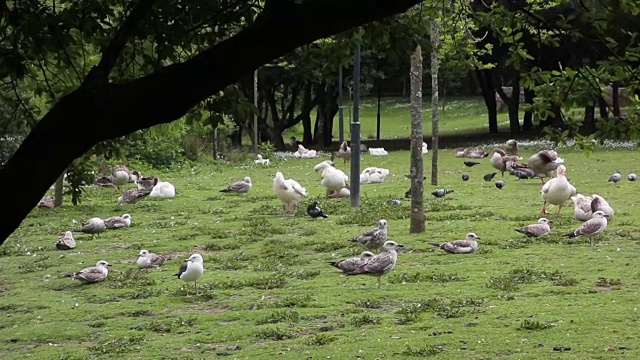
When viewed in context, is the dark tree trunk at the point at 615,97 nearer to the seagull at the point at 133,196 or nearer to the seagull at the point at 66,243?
the seagull at the point at 66,243

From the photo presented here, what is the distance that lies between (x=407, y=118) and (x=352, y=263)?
56.9m

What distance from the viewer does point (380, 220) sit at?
14984 millimetres

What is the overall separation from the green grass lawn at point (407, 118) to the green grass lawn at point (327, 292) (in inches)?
1462

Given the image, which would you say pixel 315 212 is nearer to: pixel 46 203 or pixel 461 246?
pixel 461 246

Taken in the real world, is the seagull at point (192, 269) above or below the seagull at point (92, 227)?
above

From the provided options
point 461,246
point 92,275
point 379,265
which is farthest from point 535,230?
point 92,275

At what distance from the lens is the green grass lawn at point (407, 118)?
2279 inches

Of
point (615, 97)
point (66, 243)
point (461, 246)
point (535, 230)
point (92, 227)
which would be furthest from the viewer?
point (615, 97)

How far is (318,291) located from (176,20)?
577cm

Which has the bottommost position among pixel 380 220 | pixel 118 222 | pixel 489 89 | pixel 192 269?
pixel 118 222

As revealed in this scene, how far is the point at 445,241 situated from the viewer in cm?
1438

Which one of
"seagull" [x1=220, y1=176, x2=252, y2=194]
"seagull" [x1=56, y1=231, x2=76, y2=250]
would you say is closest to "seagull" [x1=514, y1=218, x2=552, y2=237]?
"seagull" [x1=56, y1=231, x2=76, y2=250]

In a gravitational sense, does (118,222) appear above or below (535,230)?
below

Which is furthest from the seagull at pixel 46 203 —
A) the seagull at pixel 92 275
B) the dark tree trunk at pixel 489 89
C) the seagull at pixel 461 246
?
the dark tree trunk at pixel 489 89
